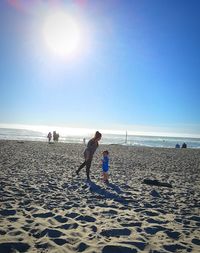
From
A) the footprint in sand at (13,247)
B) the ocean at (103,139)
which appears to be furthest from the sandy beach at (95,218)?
the ocean at (103,139)

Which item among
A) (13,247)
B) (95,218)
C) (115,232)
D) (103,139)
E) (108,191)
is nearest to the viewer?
(13,247)

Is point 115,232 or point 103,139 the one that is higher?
point 103,139

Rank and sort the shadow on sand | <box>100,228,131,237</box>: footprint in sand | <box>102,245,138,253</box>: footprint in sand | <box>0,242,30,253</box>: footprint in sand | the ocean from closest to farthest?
<box>0,242,30,253</box>: footprint in sand, <box>102,245,138,253</box>: footprint in sand, <box>100,228,131,237</box>: footprint in sand, the shadow on sand, the ocean

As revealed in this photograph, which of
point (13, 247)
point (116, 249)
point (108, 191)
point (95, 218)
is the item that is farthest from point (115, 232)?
point (108, 191)

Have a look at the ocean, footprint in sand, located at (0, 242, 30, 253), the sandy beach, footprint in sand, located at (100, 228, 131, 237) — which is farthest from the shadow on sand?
the ocean

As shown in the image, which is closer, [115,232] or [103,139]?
[115,232]

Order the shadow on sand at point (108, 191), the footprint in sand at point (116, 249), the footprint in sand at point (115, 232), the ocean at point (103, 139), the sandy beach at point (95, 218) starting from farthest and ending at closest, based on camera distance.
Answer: the ocean at point (103, 139)
the shadow on sand at point (108, 191)
the footprint in sand at point (115, 232)
the sandy beach at point (95, 218)
the footprint in sand at point (116, 249)

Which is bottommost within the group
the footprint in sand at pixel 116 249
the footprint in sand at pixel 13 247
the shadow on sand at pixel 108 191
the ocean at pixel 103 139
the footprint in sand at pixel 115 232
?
the footprint in sand at pixel 116 249

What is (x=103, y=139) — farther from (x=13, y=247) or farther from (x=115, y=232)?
(x=13, y=247)

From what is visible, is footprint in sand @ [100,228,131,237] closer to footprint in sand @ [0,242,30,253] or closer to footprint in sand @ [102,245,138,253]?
footprint in sand @ [102,245,138,253]

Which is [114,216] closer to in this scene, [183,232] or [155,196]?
[183,232]

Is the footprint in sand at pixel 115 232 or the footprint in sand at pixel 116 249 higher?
the footprint in sand at pixel 115 232

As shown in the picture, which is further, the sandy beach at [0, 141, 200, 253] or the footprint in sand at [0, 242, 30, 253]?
the sandy beach at [0, 141, 200, 253]

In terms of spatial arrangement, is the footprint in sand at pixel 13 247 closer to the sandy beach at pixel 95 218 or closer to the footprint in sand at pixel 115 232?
the sandy beach at pixel 95 218
